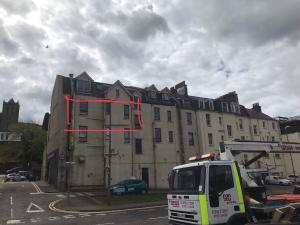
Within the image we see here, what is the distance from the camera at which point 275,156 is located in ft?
173

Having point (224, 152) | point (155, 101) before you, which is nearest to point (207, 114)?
point (155, 101)

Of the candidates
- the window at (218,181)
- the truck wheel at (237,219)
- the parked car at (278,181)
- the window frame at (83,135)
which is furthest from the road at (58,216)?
the parked car at (278,181)

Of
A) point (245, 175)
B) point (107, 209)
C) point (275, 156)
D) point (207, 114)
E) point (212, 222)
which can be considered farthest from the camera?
point (275, 156)

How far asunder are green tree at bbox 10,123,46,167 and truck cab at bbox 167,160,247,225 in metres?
61.9

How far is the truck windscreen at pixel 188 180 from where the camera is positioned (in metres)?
8.63

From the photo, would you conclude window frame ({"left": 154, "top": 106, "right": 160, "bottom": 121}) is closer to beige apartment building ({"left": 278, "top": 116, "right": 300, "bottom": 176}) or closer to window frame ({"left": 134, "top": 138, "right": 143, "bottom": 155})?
window frame ({"left": 134, "top": 138, "right": 143, "bottom": 155})

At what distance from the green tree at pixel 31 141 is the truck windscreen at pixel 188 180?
61.2m

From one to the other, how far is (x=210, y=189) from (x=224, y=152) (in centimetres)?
197

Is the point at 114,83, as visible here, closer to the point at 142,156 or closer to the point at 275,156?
the point at 142,156

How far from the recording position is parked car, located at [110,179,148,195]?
1117 inches

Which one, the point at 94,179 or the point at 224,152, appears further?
the point at 94,179

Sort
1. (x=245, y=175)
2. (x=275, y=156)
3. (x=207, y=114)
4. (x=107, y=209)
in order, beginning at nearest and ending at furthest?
1. (x=245, y=175)
2. (x=107, y=209)
3. (x=207, y=114)
4. (x=275, y=156)

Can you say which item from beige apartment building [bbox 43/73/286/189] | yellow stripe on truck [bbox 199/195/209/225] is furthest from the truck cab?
beige apartment building [bbox 43/73/286/189]

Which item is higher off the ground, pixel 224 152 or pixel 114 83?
pixel 114 83
